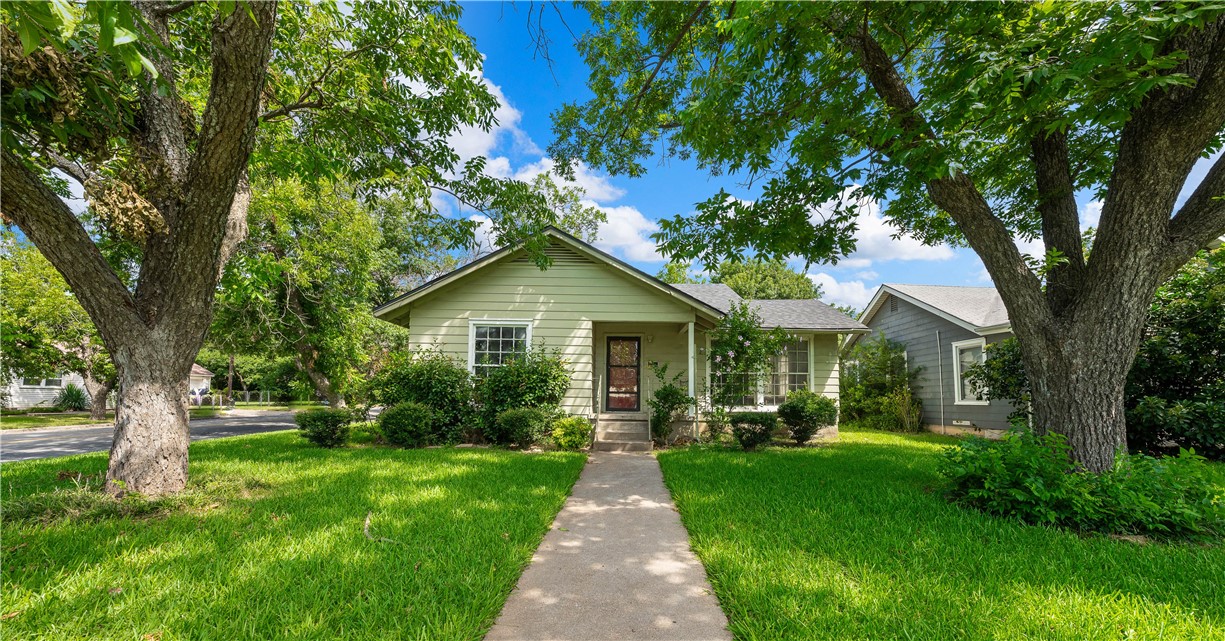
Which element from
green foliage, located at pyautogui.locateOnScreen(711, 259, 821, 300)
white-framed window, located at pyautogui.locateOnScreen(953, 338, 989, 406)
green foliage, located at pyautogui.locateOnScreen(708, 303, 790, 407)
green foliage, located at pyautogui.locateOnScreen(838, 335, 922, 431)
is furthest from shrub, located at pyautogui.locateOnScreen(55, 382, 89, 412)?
white-framed window, located at pyautogui.locateOnScreen(953, 338, 989, 406)

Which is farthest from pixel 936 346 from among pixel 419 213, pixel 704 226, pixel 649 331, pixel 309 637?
pixel 309 637

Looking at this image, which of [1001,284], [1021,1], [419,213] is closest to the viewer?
[1021,1]

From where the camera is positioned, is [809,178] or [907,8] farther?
[809,178]

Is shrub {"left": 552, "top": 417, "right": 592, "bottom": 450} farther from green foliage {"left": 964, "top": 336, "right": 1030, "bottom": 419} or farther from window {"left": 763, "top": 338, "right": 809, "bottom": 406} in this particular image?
green foliage {"left": 964, "top": 336, "right": 1030, "bottom": 419}

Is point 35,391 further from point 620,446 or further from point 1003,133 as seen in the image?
point 1003,133

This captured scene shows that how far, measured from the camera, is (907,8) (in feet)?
15.2

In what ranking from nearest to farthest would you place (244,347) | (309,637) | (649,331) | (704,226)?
(309,637), (704,226), (649,331), (244,347)

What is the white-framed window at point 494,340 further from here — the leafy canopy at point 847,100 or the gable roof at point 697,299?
the leafy canopy at point 847,100

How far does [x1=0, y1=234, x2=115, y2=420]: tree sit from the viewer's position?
51.6 feet

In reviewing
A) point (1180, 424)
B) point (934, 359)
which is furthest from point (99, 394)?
point (1180, 424)

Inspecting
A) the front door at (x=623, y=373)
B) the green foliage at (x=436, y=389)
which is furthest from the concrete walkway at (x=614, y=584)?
the front door at (x=623, y=373)

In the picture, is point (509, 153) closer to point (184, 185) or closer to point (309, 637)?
point (184, 185)

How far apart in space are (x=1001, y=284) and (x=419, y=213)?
7831 millimetres

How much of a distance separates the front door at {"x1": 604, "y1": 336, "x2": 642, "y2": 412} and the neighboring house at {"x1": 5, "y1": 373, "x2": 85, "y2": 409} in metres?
28.3
